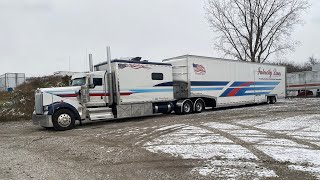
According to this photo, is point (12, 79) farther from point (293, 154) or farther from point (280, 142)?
point (293, 154)

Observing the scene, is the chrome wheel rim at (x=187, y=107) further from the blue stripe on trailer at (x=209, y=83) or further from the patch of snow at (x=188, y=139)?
the patch of snow at (x=188, y=139)

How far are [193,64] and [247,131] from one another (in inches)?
391

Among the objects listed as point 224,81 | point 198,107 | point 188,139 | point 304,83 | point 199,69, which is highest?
point 199,69

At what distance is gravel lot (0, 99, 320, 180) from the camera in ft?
23.1

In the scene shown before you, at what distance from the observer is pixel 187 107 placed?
21641 millimetres

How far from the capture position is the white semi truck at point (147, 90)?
16.1m

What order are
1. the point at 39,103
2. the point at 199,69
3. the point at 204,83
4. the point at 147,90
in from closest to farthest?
the point at 39,103 → the point at 147,90 → the point at 199,69 → the point at 204,83

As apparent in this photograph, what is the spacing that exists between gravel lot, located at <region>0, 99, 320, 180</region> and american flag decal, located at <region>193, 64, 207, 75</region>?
8811 millimetres

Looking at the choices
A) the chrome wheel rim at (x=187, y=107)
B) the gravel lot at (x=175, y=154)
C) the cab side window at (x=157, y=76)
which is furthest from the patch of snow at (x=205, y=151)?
the chrome wheel rim at (x=187, y=107)

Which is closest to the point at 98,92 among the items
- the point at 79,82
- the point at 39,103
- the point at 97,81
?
Result: the point at 97,81

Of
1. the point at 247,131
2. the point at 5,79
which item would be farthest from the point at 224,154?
the point at 5,79

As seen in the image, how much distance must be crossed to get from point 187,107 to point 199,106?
122 cm

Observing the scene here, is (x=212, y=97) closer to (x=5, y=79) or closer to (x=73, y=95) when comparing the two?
(x=73, y=95)

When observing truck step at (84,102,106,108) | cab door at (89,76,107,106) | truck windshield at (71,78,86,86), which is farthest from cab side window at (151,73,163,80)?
truck windshield at (71,78,86,86)
